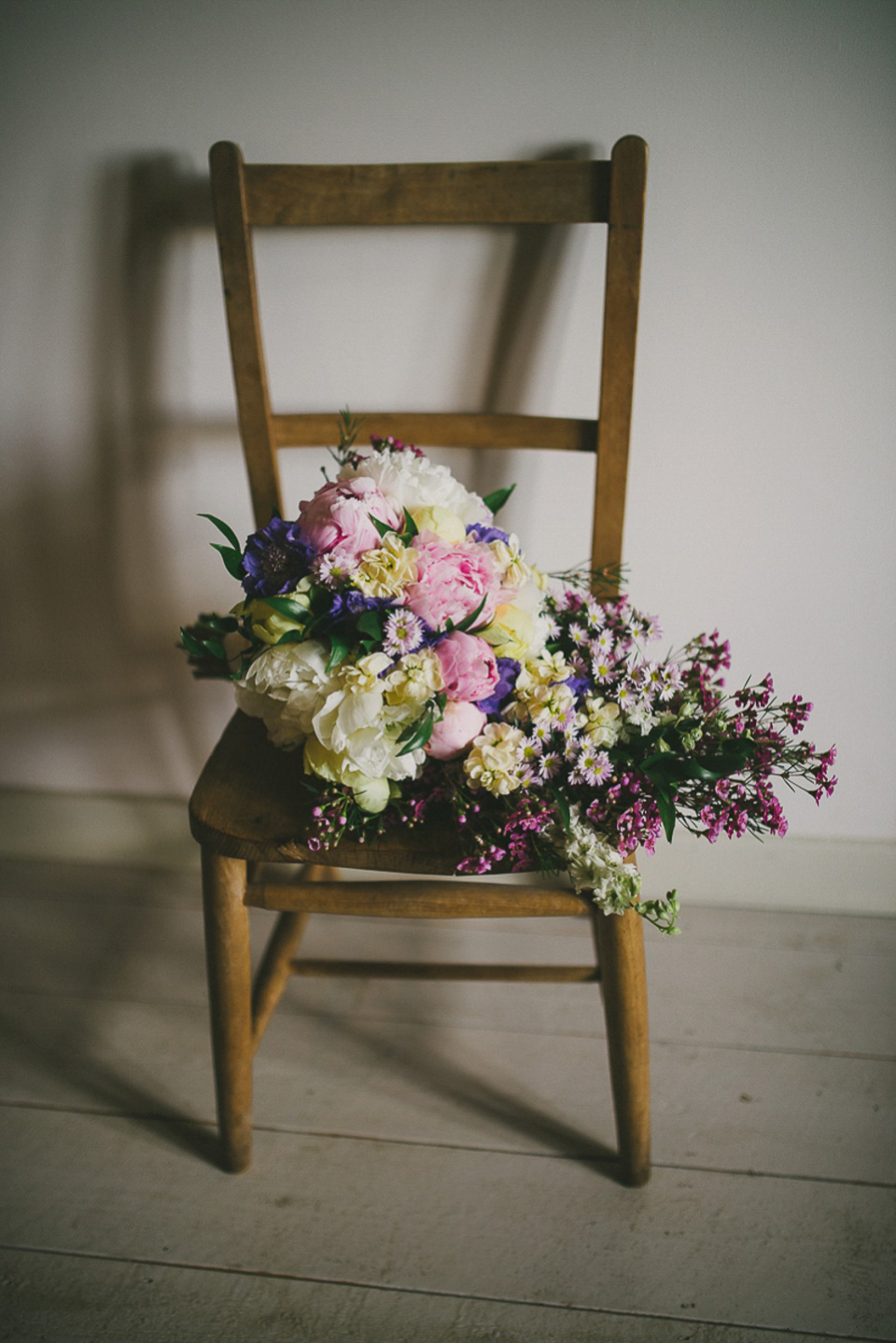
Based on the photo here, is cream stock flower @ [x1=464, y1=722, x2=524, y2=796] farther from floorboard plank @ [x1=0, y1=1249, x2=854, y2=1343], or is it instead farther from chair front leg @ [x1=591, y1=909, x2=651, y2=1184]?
floorboard plank @ [x1=0, y1=1249, x2=854, y2=1343]

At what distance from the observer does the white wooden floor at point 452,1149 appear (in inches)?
35.7

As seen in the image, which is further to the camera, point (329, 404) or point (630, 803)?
point (329, 404)

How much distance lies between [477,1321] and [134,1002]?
641 mm

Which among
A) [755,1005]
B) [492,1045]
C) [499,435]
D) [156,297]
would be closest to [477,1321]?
[492,1045]

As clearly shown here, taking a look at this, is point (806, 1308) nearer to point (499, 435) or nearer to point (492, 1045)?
point (492, 1045)

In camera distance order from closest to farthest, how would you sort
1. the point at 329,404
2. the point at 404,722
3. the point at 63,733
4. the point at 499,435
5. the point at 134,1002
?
the point at 404,722 → the point at 499,435 → the point at 329,404 → the point at 134,1002 → the point at 63,733

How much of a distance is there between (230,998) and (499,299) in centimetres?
89

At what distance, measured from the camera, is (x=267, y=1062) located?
3.82 ft

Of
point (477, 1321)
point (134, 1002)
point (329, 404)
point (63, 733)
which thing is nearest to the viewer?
point (477, 1321)

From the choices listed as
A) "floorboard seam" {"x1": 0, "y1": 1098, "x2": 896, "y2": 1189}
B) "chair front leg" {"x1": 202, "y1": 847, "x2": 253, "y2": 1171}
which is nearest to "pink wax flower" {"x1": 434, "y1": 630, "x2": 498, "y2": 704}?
"chair front leg" {"x1": 202, "y1": 847, "x2": 253, "y2": 1171}

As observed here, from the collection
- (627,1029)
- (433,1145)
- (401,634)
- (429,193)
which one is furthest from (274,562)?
(433,1145)

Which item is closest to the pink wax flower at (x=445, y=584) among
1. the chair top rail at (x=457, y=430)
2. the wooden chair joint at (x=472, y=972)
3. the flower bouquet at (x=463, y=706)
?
the flower bouquet at (x=463, y=706)

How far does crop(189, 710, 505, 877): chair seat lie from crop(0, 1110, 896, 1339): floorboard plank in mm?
452

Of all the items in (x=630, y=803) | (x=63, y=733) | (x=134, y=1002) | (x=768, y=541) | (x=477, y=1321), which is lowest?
(x=477, y=1321)
